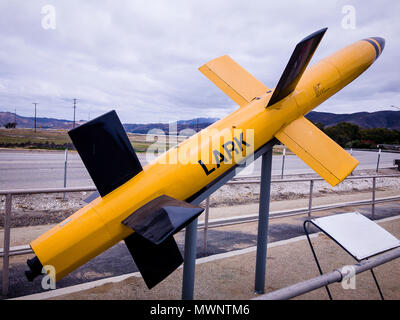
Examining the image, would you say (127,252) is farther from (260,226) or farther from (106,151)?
(106,151)

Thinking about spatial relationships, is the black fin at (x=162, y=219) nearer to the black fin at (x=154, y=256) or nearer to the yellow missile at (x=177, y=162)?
the yellow missile at (x=177, y=162)

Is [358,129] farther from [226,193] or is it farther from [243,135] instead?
[243,135]

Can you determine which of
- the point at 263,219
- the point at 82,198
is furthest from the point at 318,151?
the point at 82,198

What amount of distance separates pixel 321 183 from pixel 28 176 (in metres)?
11.5

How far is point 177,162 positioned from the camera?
2303 millimetres

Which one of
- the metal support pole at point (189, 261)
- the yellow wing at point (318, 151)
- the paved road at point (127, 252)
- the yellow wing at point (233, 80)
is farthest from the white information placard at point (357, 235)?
the paved road at point (127, 252)

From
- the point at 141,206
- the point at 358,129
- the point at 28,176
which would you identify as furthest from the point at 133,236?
the point at 358,129

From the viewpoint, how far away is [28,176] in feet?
33.2

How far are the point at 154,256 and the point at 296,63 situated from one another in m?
1.99

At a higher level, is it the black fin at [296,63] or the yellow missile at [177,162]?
the black fin at [296,63]

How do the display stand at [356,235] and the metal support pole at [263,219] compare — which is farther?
the metal support pole at [263,219]

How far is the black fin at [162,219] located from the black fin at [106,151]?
353 millimetres

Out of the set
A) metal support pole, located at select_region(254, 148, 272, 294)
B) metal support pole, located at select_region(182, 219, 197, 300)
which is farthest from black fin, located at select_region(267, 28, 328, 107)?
metal support pole, located at select_region(182, 219, 197, 300)

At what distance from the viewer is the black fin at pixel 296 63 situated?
2.25m
